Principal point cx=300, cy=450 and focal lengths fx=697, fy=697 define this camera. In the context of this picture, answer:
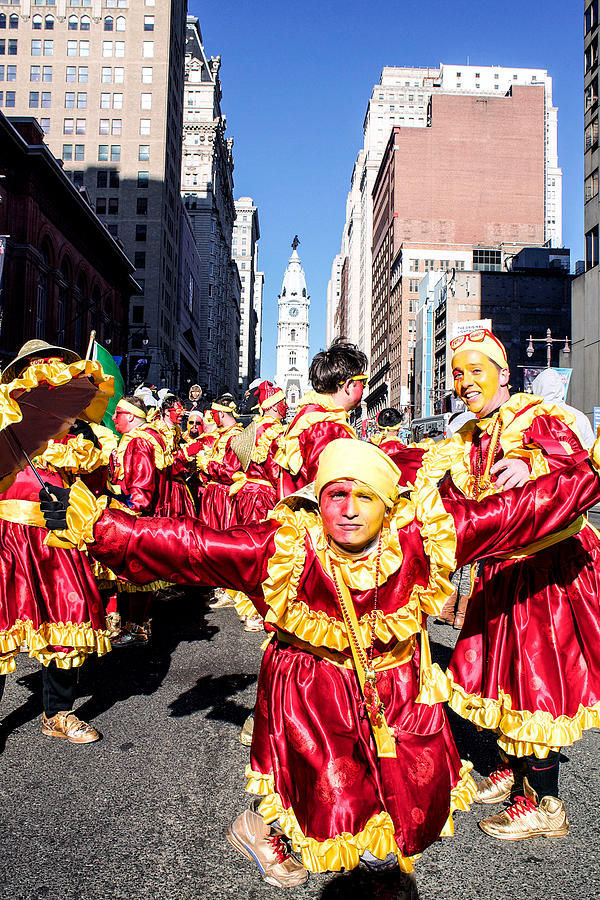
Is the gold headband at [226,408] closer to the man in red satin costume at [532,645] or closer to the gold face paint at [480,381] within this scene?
the gold face paint at [480,381]

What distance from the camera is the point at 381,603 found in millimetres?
2658

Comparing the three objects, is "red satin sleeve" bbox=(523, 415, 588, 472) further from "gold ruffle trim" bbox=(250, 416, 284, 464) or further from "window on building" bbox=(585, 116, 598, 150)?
"window on building" bbox=(585, 116, 598, 150)

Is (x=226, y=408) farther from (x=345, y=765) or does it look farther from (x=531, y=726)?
(x=345, y=765)

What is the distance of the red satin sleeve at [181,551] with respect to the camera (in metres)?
2.50

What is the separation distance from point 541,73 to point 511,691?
171289mm

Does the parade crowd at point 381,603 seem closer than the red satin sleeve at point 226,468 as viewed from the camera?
Yes

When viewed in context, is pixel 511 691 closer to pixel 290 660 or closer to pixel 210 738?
pixel 290 660

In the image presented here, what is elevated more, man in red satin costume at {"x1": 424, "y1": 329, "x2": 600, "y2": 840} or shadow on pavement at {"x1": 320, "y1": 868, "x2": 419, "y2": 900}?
man in red satin costume at {"x1": 424, "y1": 329, "x2": 600, "y2": 840}

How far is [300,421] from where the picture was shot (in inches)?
165

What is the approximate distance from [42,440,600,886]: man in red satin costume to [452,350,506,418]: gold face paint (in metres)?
1.24

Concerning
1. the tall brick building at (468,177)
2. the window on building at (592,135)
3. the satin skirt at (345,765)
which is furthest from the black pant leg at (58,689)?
the tall brick building at (468,177)

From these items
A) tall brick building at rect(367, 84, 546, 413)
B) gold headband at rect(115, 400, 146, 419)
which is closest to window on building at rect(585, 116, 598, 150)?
gold headband at rect(115, 400, 146, 419)

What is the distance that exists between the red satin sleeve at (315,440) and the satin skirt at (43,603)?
64.4 inches

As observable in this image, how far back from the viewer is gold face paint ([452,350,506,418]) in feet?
12.7
